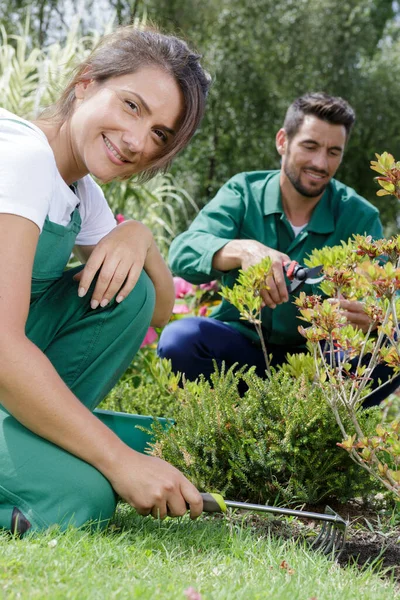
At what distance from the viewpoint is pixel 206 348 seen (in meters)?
3.16

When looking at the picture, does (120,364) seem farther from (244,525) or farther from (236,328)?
(236,328)

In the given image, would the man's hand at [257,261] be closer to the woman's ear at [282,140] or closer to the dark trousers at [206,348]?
the dark trousers at [206,348]

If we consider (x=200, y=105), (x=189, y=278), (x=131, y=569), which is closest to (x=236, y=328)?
(x=189, y=278)

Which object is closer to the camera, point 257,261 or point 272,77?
point 257,261

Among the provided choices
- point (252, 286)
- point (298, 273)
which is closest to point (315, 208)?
point (298, 273)

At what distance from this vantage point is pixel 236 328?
10.6 feet

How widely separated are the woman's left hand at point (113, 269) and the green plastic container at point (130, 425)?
23.4 inches

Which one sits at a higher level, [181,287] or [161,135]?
[161,135]

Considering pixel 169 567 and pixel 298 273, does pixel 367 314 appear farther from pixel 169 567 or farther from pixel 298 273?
pixel 169 567

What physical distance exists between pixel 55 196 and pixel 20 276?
1.19 feet

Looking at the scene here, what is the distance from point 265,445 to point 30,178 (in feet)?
3.40

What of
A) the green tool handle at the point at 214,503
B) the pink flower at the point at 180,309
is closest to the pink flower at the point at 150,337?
the pink flower at the point at 180,309

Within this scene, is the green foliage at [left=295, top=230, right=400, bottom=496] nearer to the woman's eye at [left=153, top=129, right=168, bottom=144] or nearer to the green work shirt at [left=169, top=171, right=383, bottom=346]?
the woman's eye at [left=153, top=129, right=168, bottom=144]

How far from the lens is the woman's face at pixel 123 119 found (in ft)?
6.15
